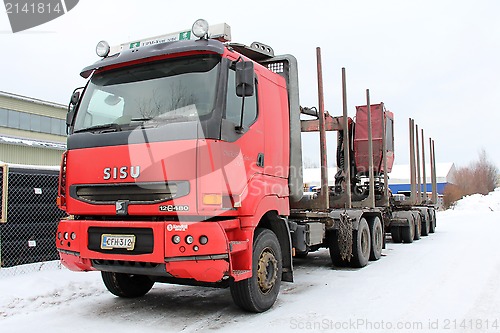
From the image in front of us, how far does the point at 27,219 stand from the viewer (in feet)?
24.8

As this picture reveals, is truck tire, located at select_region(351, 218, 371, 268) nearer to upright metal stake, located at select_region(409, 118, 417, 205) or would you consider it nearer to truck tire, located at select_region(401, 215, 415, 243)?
truck tire, located at select_region(401, 215, 415, 243)

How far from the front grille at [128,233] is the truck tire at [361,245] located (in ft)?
16.7

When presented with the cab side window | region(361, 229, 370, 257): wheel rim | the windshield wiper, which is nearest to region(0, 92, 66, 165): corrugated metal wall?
region(361, 229, 370, 257): wheel rim

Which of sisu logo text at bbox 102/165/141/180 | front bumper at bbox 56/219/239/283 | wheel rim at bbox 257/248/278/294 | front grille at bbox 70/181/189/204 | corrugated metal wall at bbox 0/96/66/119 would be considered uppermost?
corrugated metal wall at bbox 0/96/66/119

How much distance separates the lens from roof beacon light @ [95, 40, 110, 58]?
217 inches

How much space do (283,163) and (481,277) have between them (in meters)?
4.03

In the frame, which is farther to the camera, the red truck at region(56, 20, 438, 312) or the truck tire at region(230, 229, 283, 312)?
the truck tire at region(230, 229, 283, 312)

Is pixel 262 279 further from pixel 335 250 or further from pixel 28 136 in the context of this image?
pixel 28 136

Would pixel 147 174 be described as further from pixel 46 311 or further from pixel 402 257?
pixel 402 257

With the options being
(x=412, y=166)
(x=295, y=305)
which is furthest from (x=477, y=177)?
(x=295, y=305)

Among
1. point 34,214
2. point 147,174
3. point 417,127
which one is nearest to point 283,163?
point 147,174

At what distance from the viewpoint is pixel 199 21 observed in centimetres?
492

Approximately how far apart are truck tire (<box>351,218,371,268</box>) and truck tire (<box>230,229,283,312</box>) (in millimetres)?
3378

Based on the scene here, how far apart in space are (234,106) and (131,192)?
145cm
